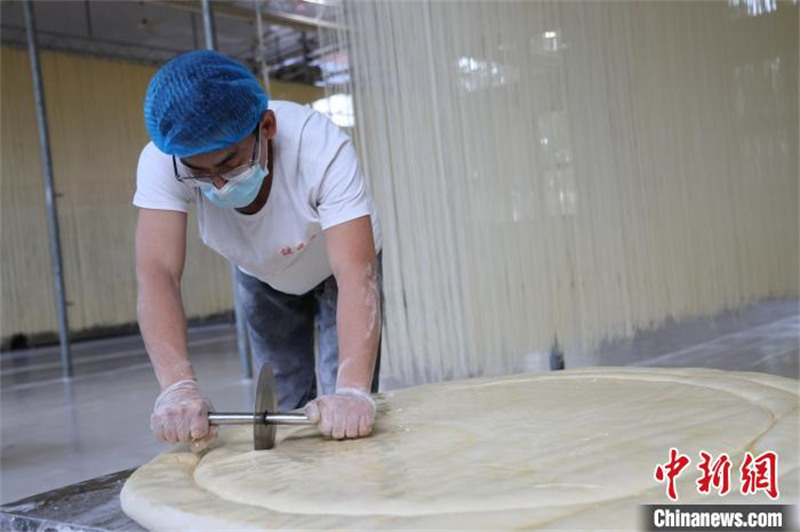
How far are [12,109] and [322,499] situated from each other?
9234mm

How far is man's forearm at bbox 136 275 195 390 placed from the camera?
142cm

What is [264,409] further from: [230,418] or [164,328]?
[164,328]

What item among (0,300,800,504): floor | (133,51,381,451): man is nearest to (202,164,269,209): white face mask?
(133,51,381,451): man

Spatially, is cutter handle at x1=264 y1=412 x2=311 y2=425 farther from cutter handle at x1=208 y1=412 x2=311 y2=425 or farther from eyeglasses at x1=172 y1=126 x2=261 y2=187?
eyeglasses at x1=172 y1=126 x2=261 y2=187

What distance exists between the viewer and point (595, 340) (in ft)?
12.5

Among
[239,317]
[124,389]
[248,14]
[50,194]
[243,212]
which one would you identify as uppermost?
[248,14]

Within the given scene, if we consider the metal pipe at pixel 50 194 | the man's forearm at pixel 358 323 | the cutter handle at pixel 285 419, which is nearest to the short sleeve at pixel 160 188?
the man's forearm at pixel 358 323

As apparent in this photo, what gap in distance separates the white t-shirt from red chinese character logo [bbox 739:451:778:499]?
2.57 ft

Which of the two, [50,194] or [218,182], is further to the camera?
[50,194]

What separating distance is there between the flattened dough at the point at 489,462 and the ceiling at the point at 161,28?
7001mm

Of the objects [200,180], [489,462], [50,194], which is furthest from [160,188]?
[50,194]

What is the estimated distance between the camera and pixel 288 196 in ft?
5.16

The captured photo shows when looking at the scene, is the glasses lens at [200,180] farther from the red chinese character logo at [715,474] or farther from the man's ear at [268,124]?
the red chinese character logo at [715,474]

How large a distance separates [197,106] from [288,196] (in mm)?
322
